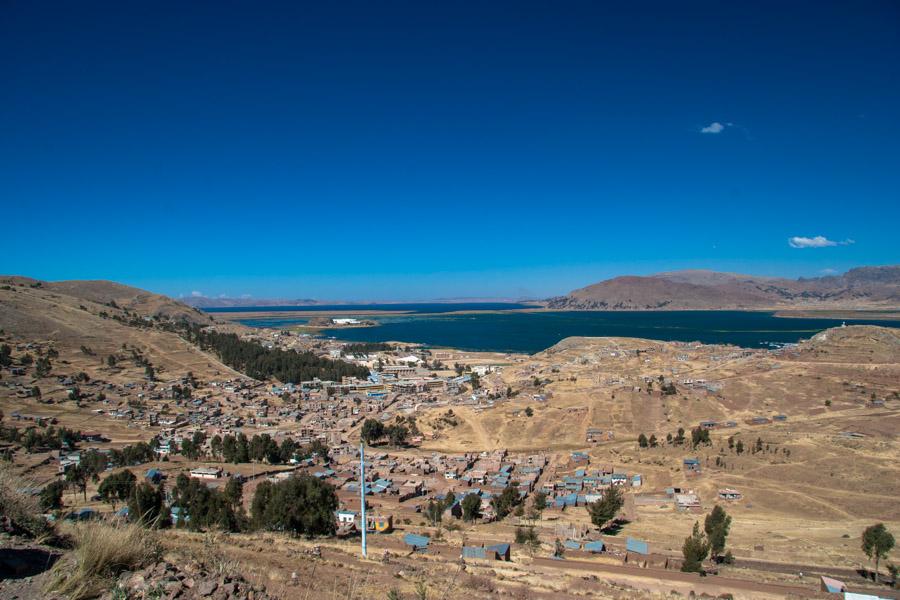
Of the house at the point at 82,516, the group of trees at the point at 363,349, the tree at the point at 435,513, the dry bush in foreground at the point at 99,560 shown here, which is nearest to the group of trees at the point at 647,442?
the tree at the point at 435,513

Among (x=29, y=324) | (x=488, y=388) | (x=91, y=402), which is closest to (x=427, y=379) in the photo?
(x=488, y=388)

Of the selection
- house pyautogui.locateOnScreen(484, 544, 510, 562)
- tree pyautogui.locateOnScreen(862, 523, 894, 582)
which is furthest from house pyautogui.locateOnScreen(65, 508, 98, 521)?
tree pyautogui.locateOnScreen(862, 523, 894, 582)

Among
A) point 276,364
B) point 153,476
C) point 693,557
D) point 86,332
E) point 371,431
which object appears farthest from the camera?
point 276,364

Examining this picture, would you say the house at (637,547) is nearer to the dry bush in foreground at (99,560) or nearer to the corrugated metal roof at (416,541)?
the corrugated metal roof at (416,541)

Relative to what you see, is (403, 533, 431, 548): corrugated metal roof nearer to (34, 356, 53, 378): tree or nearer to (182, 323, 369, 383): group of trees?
(182, 323, 369, 383): group of trees

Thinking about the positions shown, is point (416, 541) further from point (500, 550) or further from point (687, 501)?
point (687, 501)

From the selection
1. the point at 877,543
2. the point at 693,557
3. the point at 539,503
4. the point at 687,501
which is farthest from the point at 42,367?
the point at 877,543

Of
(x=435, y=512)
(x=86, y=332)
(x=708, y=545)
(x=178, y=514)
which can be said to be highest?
(x=86, y=332)
